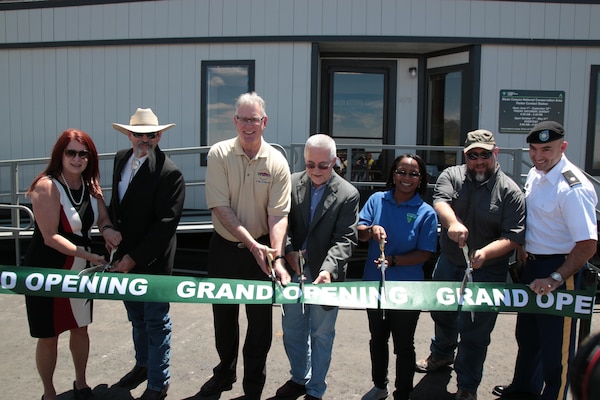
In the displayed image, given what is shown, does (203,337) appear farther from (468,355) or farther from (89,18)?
(89,18)

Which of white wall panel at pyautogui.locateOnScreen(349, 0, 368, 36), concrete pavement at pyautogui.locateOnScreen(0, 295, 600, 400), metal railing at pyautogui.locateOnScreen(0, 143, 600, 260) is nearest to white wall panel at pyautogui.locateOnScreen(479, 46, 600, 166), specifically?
metal railing at pyautogui.locateOnScreen(0, 143, 600, 260)

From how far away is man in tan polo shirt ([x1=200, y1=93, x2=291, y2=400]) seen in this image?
3268 mm

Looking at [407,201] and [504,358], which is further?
[504,358]

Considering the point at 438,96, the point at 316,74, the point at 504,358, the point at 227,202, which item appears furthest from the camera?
the point at 438,96

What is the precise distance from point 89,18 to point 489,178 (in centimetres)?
695

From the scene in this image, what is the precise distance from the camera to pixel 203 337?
4.81m

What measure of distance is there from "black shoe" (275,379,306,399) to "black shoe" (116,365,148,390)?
1.04m

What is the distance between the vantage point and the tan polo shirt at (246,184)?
10.9ft

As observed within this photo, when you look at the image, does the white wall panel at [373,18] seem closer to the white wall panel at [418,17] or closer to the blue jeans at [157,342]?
the white wall panel at [418,17]

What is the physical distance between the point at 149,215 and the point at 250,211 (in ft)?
2.19

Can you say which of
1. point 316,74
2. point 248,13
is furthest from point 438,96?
point 248,13

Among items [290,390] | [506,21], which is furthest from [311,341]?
[506,21]

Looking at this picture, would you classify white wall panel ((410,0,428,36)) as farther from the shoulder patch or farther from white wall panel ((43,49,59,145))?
white wall panel ((43,49,59,145))

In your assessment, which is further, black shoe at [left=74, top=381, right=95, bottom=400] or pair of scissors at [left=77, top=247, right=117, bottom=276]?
black shoe at [left=74, top=381, right=95, bottom=400]
